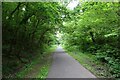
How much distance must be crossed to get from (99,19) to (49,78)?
28.0 ft

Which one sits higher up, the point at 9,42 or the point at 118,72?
the point at 9,42

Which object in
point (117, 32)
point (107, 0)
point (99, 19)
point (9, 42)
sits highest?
point (107, 0)

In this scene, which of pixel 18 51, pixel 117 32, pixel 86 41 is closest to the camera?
pixel 117 32

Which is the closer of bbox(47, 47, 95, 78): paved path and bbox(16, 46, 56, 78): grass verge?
bbox(47, 47, 95, 78): paved path

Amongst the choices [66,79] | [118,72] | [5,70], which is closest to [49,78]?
[66,79]

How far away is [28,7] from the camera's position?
15.5 meters

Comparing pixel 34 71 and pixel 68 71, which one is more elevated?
pixel 68 71

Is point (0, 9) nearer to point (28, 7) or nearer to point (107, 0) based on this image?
point (28, 7)

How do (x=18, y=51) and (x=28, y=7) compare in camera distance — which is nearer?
(x=28, y=7)

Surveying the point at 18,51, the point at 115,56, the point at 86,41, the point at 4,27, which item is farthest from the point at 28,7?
the point at 86,41

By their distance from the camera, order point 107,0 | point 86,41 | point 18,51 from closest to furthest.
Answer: point 107,0 < point 18,51 < point 86,41

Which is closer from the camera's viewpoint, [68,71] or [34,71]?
[68,71]

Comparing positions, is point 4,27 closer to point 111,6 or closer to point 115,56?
point 111,6

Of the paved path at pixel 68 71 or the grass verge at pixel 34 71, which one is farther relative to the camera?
the grass verge at pixel 34 71
